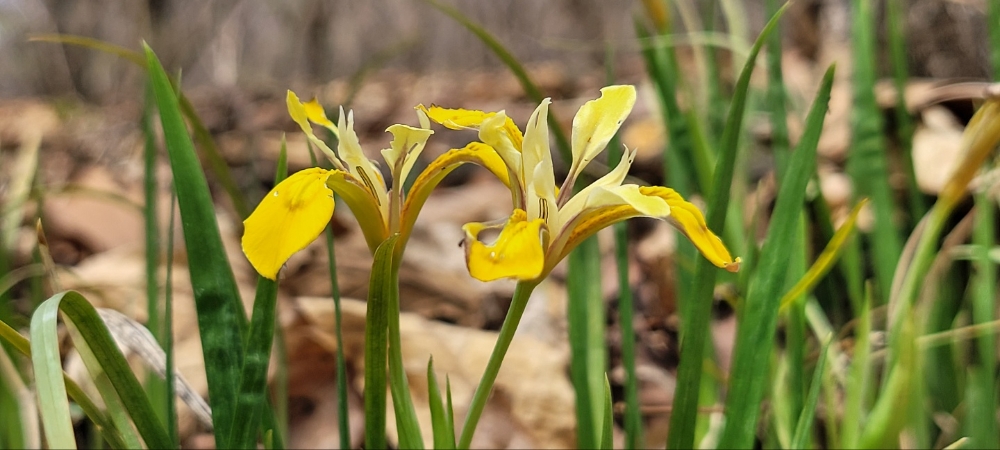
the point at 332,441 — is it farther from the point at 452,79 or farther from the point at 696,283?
the point at 452,79

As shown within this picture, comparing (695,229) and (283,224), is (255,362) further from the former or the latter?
(695,229)

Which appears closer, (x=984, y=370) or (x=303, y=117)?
(x=303, y=117)

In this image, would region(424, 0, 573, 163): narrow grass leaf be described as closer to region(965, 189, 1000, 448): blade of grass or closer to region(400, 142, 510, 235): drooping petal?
region(400, 142, 510, 235): drooping petal

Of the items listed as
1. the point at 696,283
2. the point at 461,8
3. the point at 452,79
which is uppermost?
the point at 461,8

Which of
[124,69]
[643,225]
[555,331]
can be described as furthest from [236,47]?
[555,331]

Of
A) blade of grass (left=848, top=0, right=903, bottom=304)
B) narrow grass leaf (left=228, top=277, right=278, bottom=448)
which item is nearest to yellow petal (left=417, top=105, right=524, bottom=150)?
narrow grass leaf (left=228, top=277, right=278, bottom=448)

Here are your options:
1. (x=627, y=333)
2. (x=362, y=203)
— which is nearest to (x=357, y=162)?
(x=362, y=203)
